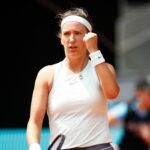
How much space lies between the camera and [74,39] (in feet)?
15.5

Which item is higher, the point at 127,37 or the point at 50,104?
the point at 127,37

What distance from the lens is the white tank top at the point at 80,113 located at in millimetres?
4625

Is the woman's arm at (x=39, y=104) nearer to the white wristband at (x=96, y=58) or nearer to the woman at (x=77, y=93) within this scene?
the woman at (x=77, y=93)

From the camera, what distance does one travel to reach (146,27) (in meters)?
14.7

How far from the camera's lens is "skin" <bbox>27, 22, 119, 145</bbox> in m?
4.61

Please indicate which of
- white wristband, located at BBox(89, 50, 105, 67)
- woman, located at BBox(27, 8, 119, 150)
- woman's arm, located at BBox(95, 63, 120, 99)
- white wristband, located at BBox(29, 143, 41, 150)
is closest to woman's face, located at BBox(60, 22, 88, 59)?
woman, located at BBox(27, 8, 119, 150)

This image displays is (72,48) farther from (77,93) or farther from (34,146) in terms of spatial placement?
(34,146)

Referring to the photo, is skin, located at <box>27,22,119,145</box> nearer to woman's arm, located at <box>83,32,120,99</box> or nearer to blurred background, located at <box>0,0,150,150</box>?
woman's arm, located at <box>83,32,120,99</box>

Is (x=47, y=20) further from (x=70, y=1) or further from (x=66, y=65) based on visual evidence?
(x=66, y=65)

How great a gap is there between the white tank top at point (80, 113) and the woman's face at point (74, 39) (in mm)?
188

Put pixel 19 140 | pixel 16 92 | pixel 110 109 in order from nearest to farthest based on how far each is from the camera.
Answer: pixel 19 140 → pixel 110 109 → pixel 16 92

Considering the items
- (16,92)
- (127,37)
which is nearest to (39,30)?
(16,92)

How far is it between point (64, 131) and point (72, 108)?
16 centimetres

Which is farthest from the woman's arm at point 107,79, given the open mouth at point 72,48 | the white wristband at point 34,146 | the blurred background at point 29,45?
the blurred background at point 29,45
